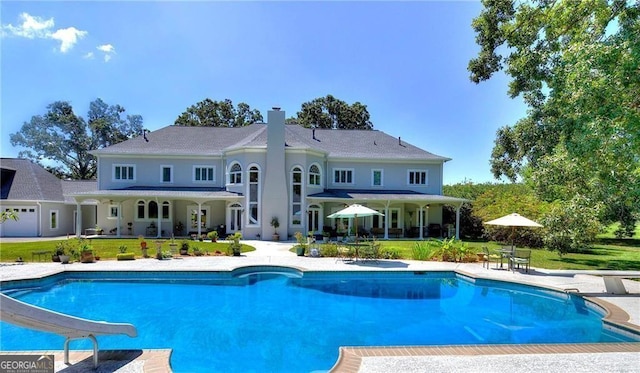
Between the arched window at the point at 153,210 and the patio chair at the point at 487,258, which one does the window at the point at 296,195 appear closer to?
the arched window at the point at 153,210

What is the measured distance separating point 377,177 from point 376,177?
0.08 meters

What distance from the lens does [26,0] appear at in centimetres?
1235

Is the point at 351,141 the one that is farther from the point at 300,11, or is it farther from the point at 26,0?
the point at 26,0

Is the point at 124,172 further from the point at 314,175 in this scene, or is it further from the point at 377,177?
the point at 377,177

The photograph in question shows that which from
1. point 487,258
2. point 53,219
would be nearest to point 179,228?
point 53,219

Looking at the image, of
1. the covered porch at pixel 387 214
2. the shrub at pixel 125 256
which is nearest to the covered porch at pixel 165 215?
the covered porch at pixel 387 214

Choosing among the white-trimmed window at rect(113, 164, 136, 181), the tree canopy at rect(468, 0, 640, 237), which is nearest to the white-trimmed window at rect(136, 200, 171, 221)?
the white-trimmed window at rect(113, 164, 136, 181)

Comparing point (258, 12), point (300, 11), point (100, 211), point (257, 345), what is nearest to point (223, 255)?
point (257, 345)

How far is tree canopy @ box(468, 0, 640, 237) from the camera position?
9.67m

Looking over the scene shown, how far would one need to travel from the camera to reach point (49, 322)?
4703 mm

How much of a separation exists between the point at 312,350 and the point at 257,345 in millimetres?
1236

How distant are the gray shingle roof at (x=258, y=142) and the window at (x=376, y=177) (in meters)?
1.33

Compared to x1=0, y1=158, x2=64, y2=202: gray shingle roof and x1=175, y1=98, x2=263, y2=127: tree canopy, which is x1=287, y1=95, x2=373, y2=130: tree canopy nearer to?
x1=175, y1=98, x2=263, y2=127: tree canopy

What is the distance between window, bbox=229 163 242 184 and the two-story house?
10cm
